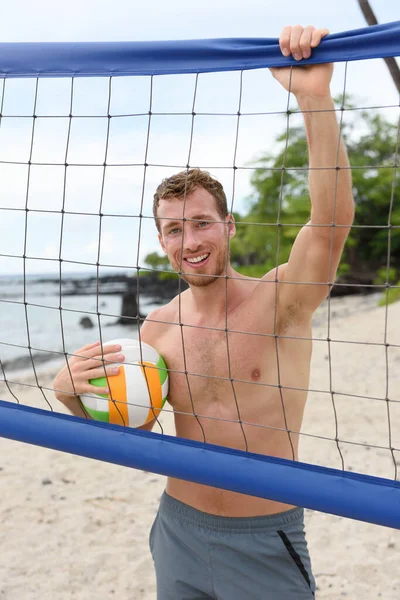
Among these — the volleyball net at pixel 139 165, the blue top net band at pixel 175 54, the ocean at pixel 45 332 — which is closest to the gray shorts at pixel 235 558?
the volleyball net at pixel 139 165

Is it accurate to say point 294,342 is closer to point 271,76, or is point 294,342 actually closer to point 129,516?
point 271,76

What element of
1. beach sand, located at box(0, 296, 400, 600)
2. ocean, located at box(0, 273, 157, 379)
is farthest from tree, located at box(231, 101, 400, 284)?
beach sand, located at box(0, 296, 400, 600)

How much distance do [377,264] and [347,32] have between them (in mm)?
33501

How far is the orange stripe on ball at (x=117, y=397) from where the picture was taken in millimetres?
2137

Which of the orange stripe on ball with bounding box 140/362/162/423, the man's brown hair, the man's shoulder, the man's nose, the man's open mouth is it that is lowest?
the orange stripe on ball with bounding box 140/362/162/423

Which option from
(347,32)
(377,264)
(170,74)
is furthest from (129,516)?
(377,264)

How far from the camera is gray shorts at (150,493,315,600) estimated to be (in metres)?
2.06

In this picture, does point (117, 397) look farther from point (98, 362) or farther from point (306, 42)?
point (306, 42)

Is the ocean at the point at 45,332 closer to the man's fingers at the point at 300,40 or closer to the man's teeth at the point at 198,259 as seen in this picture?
the man's teeth at the point at 198,259

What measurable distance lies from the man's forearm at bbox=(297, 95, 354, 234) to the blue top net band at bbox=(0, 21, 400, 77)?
0.15 metres

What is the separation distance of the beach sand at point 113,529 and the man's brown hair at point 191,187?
87 centimetres

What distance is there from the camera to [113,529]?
4129mm

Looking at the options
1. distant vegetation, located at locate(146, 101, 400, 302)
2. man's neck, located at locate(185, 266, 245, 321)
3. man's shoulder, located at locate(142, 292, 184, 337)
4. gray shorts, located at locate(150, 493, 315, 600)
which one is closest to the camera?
gray shorts, located at locate(150, 493, 315, 600)

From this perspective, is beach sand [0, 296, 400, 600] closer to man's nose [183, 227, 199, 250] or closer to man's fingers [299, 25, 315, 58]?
man's nose [183, 227, 199, 250]
